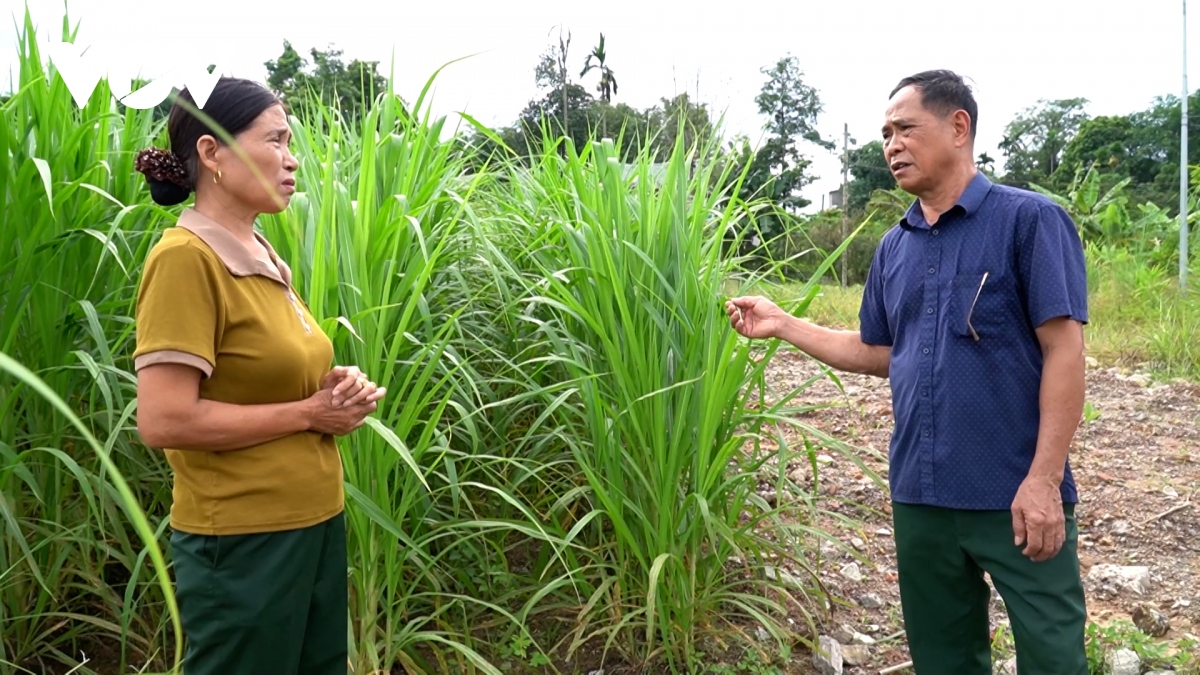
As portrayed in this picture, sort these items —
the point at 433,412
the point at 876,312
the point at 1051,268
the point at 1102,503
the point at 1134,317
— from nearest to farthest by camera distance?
the point at 1051,268 → the point at 433,412 → the point at 876,312 → the point at 1102,503 → the point at 1134,317

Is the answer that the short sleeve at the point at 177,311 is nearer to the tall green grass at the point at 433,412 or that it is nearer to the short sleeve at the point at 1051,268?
the tall green grass at the point at 433,412

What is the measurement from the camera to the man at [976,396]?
1.67 m

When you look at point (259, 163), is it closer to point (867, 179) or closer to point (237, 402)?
point (237, 402)

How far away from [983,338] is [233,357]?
52.5 inches

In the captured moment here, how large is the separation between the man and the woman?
1090 millimetres

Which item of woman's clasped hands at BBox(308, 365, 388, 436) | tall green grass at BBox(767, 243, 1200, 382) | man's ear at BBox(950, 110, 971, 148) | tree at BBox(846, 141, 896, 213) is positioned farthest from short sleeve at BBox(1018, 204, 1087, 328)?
tree at BBox(846, 141, 896, 213)

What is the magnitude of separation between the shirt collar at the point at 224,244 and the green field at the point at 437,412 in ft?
1.03

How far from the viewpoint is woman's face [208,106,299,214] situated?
4.58ft

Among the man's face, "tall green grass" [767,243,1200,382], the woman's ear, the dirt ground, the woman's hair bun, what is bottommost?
the dirt ground

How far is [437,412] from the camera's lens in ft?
5.95

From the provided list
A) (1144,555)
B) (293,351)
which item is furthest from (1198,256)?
(293,351)

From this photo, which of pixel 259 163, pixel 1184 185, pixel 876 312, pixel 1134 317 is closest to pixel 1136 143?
pixel 1184 185

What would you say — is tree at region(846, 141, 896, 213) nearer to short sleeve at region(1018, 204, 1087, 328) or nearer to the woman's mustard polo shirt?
short sleeve at region(1018, 204, 1087, 328)

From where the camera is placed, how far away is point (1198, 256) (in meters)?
8.59
